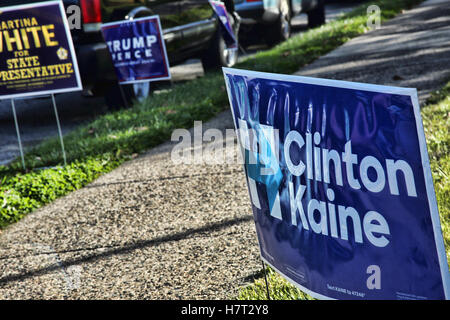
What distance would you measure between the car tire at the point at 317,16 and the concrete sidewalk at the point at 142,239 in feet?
26.6

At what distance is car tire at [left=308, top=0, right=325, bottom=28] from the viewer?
14164mm

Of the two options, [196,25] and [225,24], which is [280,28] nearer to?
[196,25]

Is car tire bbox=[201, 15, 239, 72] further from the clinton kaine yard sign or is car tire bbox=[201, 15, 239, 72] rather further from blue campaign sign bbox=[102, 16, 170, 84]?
the clinton kaine yard sign

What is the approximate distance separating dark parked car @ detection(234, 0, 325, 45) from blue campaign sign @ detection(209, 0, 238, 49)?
214cm

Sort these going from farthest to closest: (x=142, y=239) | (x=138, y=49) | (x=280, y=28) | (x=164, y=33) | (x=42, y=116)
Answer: (x=280, y=28) < (x=42, y=116) < (x=164, y=33) < (x=138, y=49) < (x=142, y=239)

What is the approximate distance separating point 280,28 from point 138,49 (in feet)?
16.8

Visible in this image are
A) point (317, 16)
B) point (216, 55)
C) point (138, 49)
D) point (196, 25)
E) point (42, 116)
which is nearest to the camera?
point (138, 49)

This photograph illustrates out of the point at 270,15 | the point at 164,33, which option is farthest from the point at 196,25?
the point at 270,15

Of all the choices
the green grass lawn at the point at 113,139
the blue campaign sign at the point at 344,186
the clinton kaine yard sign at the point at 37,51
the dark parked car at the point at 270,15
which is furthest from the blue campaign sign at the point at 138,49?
the blue campaign sign at the point at 344,186

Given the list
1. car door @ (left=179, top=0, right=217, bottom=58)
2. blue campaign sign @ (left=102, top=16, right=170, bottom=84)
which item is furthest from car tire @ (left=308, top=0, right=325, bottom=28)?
blue campaign sign @ (left=102, top=16, right=170, bottom=84)

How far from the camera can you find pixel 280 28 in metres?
12.0

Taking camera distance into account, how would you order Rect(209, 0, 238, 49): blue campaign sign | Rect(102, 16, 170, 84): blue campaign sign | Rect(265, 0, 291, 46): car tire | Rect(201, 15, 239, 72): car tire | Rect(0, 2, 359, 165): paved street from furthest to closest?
Rect(265, 0, 291, 46): car tire → Rect(201, 15, 239, 72): car tire → Rect(209, 0, 238, 49): blue campaign sign → Rect(0, 2, 359, 165): paved street → Rect(102, 16, 170, 84): blue campaign sign

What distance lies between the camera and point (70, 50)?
224 inches
